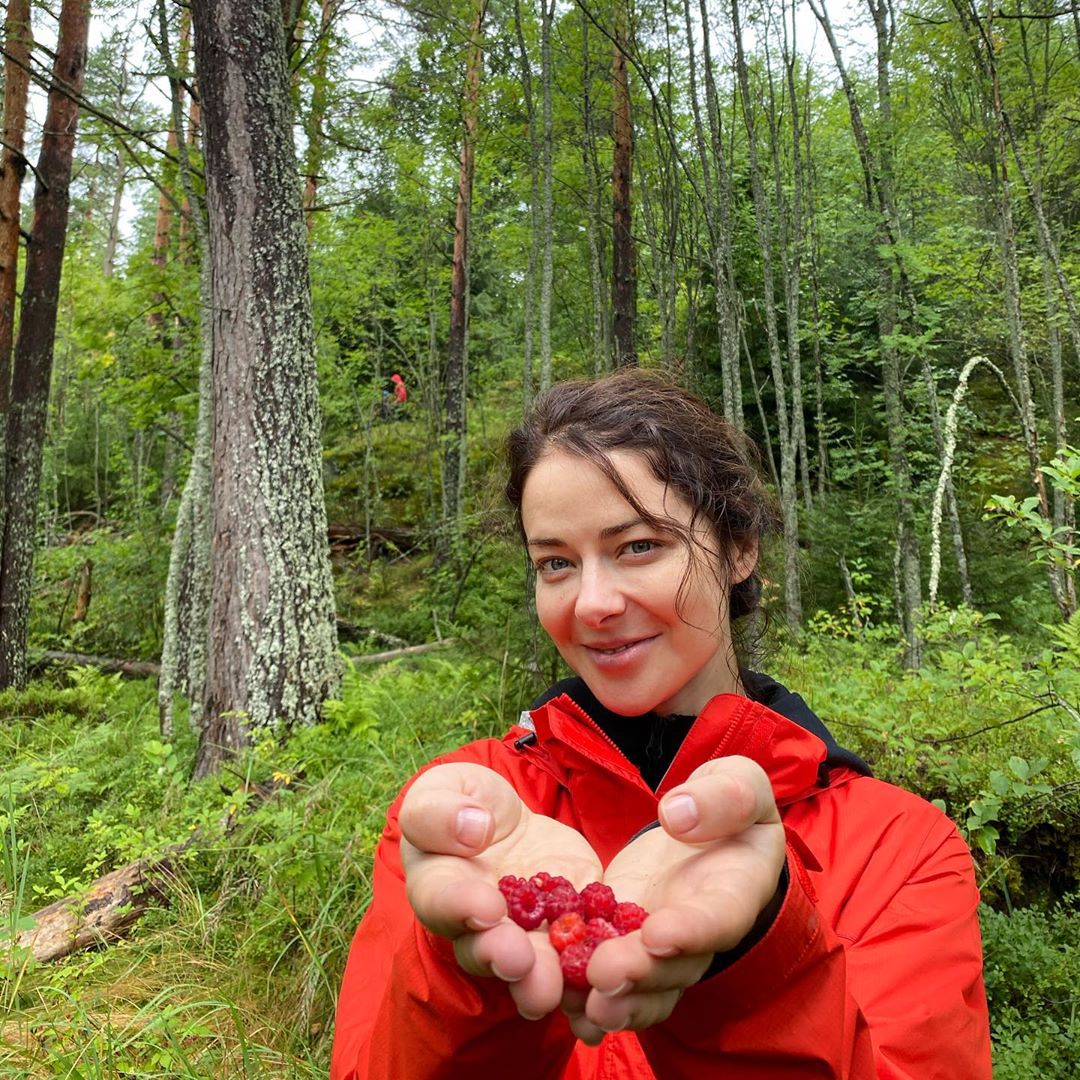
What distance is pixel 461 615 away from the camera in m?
7.13

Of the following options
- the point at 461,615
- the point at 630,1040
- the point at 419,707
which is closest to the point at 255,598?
the point at 419,707

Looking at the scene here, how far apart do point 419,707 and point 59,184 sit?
23.4 feet

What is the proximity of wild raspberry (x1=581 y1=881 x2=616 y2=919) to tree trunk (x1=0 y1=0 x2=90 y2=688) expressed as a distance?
28.4ft

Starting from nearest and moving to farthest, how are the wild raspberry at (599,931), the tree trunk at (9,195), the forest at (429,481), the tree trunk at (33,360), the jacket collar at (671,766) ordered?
the wild raspberry at (599,931) < the jacket collar at (671,766) < the forest at (429,481) < the tree trunk at (9,195) < the tree trunk at (33,360)

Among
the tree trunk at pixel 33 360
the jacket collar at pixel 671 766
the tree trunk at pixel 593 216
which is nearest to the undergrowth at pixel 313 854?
the jacket collar at pixel 671 766

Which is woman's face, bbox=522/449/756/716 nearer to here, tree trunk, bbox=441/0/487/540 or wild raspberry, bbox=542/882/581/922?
wild raspberry, bbox=542/882/581/922

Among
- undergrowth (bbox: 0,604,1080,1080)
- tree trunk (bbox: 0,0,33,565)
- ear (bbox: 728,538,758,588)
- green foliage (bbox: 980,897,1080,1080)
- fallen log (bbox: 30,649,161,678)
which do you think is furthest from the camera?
fallen log (bbox: 30,649,161,678)

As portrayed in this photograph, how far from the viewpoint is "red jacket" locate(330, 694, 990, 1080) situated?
806 millimetres

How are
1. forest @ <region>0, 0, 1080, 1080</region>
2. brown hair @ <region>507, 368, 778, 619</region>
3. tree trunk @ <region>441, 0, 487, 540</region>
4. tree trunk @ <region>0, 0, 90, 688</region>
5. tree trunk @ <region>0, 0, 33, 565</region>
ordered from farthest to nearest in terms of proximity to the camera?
tree trunk @ <region>441, 0, 487, 540</region>
tree trunk @ <region>0, 0, 90, 688</region>
tree trunk @ <region>0, 0, 33, 565</region>
forest @ <region>0, 0, 1080, 1080</region>
brown hair @ <region>507, 368, 778, 619</region>

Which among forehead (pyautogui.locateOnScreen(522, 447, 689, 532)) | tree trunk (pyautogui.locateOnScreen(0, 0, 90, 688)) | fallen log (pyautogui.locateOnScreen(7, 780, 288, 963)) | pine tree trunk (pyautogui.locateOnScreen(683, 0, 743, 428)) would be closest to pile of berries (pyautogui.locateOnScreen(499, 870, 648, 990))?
forehead (pyautogui.locateOnScreen(522, 447, 689, 532))

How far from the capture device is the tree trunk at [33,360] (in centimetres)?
752

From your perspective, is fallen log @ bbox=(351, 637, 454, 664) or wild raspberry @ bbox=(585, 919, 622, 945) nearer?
wild raspberry @ bbox=(585, 919, 622, 945)

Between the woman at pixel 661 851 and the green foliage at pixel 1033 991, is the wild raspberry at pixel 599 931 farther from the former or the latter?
the green foliage at pixel 1033 991

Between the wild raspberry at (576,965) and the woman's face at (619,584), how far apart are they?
2.29 ft
